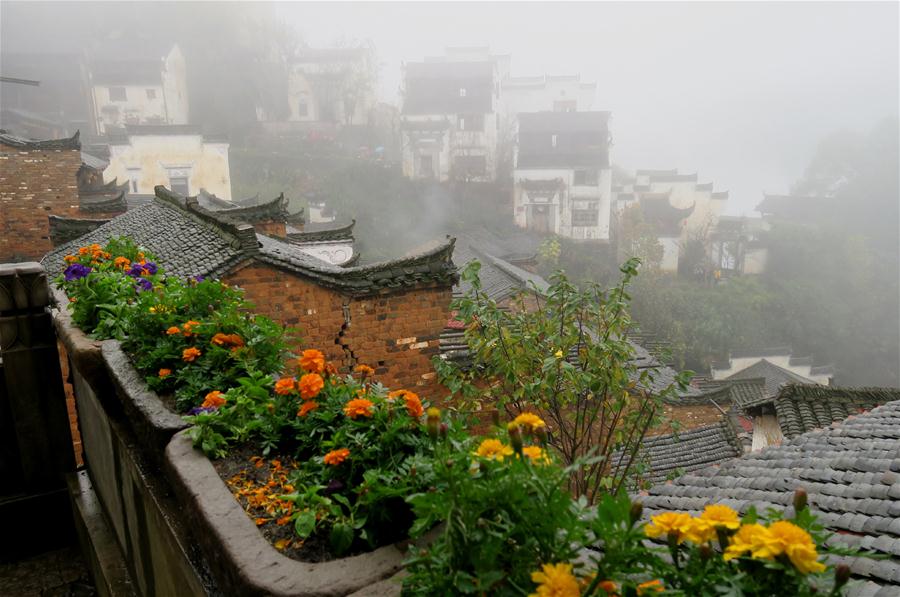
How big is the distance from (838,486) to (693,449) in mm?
8541

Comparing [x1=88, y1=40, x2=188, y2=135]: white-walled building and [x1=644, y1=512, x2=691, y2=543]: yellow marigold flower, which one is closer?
[x1=644, y1=512, x2=691, y2=543]: yellow marigold flower

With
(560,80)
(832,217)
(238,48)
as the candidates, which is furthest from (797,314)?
(238,48)

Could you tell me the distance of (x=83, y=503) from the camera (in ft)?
11.1

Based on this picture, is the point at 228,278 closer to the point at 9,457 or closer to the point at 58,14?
the point at 9,457

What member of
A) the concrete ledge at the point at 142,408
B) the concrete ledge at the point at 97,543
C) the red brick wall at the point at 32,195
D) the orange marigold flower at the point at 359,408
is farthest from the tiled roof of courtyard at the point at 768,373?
the orange marigold flower at the point at 359,408

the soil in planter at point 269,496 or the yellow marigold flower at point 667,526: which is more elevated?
the yellow marigold flower at point 667,526

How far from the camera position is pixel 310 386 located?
6.08 ft

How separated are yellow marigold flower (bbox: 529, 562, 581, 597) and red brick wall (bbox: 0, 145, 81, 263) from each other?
49.0ft

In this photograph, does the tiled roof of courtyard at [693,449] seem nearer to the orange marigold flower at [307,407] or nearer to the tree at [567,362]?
the tree at [567,362]

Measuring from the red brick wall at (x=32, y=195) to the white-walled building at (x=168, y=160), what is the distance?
41.6 feet

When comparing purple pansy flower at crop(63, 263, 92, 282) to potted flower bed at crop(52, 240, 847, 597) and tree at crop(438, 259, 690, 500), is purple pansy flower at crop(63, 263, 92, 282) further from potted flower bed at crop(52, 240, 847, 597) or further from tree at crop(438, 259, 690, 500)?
tree at crop(438, 259, 690, 500)

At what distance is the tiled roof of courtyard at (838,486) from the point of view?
111 inches

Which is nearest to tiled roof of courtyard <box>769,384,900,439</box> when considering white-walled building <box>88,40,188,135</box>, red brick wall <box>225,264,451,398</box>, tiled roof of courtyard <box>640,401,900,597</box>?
tiled roof of courtyard <box>640,401,900,597</box>

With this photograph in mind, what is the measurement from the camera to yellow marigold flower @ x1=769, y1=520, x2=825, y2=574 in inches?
37.0
